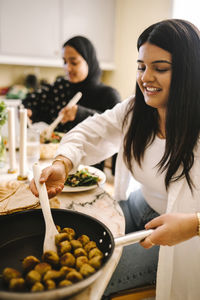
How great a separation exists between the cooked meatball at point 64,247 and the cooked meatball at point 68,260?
30 mm

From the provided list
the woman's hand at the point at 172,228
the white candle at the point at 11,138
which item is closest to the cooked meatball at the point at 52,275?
the woman's hand at the point at 172,228

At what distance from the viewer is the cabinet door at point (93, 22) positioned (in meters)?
3.71

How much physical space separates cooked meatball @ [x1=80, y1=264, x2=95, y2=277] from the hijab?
202 centimetres

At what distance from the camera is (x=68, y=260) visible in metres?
0.58

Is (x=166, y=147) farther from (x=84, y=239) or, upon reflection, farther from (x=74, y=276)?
(x=74, y=276)

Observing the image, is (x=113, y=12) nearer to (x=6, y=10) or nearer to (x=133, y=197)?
(x=6, y=10)

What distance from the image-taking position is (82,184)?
105 cm

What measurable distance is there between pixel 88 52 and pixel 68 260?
205cm

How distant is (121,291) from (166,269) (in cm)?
18

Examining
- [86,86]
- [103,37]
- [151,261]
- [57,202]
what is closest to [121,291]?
[151,261]

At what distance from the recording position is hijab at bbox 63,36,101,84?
88.7 inches

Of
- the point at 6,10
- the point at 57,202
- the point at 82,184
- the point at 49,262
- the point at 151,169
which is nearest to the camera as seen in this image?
the point at 49,262

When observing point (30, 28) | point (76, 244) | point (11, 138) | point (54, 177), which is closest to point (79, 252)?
point (76, 244)

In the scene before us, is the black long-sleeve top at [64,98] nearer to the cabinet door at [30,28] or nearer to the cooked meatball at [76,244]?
the cabinet door at [30,28]
